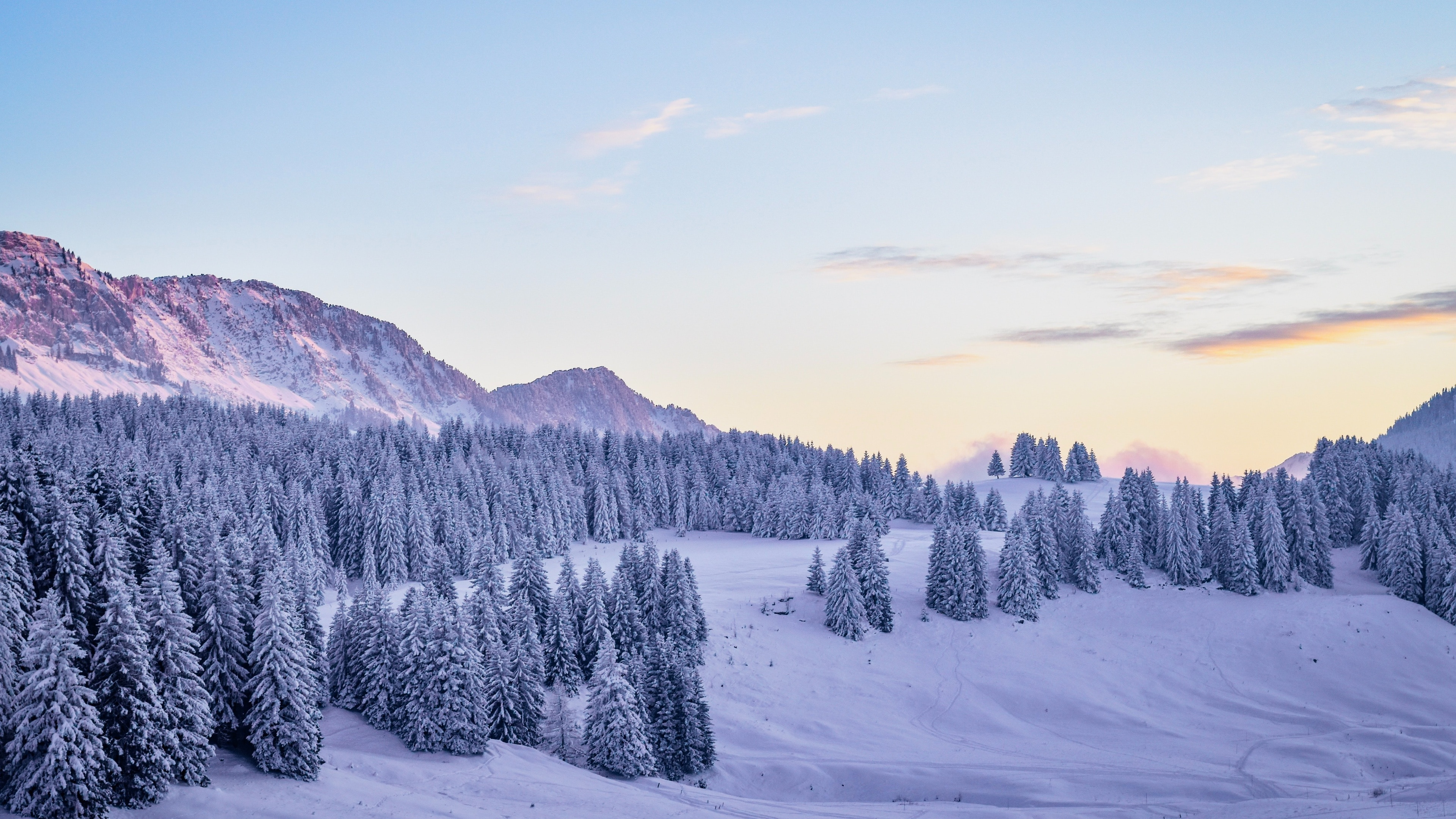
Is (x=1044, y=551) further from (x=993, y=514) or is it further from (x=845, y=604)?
(x=993, y=514)

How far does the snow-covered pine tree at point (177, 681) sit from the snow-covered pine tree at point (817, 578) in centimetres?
5660

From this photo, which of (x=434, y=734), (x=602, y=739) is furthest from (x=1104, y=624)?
(x=434, y=734)

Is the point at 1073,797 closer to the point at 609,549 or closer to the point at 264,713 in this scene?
the point at 264,713

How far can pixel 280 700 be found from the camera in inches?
1576

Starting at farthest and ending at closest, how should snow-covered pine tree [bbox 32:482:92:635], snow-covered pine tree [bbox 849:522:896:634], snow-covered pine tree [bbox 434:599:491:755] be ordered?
snow-covered pine tree [bbox 849:522:896:634], snow-covered pine tree [bbox 434:599:491:755], snow-covered pine tree [bbox 32:482:92:635]

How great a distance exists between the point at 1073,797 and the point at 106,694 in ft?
148

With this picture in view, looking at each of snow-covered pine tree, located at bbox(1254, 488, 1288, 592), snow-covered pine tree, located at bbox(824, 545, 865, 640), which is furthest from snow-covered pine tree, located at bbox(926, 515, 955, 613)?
snow-covered pine tree, located at bbox(1254, 488, 1288, 592)

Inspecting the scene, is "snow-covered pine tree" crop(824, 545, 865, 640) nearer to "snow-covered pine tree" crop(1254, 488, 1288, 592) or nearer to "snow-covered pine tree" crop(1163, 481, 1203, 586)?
"snow-covered pine tree" crop(1163, 481, 1203, 586)

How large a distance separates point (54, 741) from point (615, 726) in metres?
25.5

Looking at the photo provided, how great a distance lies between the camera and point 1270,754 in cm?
6012

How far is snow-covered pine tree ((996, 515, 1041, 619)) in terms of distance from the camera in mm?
86562

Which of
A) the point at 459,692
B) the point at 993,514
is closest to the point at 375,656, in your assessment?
the point at 459,692

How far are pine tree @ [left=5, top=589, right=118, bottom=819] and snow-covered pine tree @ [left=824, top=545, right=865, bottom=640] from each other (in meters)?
55.9

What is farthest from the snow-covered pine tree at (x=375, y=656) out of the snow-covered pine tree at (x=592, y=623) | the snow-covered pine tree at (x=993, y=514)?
the snow-covered pine tree at (x=993, y=514)
